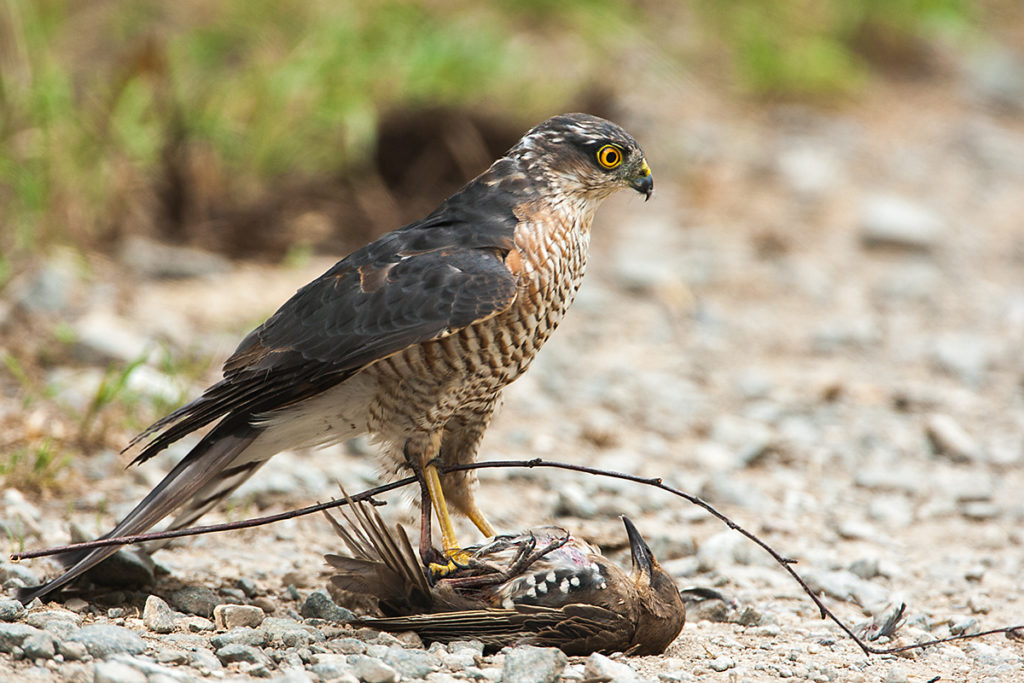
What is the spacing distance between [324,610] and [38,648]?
0.90 m

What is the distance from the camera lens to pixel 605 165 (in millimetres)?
3994

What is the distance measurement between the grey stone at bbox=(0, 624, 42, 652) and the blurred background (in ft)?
3.38

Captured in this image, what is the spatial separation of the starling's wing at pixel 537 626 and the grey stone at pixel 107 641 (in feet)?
2.24

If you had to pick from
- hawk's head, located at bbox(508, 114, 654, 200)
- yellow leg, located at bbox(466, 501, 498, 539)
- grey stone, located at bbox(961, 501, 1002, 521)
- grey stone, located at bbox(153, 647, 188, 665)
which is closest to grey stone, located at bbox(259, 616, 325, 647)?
grey stone, located at bbox(153, 647, 188, 665)

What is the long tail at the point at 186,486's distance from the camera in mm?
3377

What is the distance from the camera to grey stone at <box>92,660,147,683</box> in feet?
8.70

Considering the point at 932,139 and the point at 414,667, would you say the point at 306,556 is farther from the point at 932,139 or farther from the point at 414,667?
the point at 932,139

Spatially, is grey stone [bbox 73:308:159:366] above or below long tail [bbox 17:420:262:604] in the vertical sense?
above

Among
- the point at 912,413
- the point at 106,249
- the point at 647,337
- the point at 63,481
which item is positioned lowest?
the point at 912,413

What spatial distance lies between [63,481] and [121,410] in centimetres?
66

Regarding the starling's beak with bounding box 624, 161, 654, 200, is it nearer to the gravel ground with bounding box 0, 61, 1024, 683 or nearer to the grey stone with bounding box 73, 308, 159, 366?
the gravel ground with bounding box 0, 61, 1024, 683

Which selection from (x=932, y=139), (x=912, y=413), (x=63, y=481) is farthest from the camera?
(x=932, y=139)

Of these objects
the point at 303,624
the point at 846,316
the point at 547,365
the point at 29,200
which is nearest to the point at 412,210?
the point at 547,365

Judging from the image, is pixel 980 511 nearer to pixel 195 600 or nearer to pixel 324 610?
pixel 324 610
